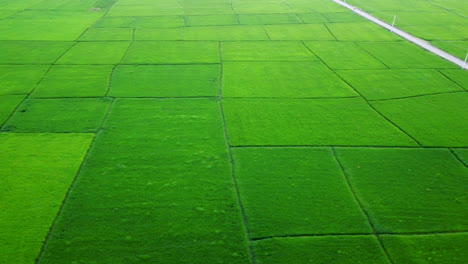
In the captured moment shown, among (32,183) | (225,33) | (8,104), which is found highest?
(225,33)

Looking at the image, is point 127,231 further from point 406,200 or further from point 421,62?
point 421,62

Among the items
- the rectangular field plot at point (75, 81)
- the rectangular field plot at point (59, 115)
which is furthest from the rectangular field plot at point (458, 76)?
the rectangular field plot at point (75, 81)

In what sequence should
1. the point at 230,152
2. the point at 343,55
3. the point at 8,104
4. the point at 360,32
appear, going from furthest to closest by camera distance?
the point at 360,32
the point at 343,55
the point at 8,104
the point at 230,152

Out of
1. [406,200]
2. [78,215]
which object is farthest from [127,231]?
[406,200]

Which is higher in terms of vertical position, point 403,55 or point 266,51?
point 403,55

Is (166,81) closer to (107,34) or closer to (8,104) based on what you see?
(8,104)

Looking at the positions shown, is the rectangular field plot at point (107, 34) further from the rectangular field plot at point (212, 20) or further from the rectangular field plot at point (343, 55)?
the rectangular field plot at point (343, 55)

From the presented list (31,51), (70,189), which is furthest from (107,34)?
(70,189)
